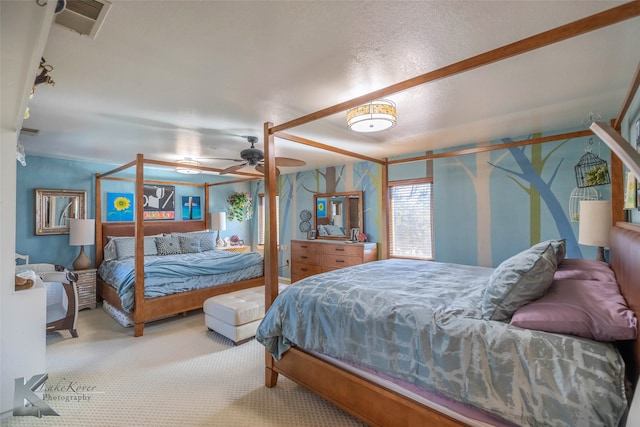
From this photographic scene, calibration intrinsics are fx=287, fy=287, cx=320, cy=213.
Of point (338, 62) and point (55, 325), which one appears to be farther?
point (55, 325)

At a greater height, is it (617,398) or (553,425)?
(617,398)

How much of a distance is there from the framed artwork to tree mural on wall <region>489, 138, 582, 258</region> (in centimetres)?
571

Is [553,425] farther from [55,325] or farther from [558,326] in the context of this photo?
[55,325]

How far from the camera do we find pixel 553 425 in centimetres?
110

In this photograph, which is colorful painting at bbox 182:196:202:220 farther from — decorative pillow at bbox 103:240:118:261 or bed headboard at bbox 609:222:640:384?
bed headboard at bbox 609:222:640:384

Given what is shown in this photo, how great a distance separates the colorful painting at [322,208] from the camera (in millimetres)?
5555

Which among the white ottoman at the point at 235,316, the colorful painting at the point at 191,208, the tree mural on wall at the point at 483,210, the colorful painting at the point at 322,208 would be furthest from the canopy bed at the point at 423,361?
the colorful painting at the point at 191,208

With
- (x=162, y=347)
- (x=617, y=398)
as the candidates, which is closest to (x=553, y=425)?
(x=617, y=398)

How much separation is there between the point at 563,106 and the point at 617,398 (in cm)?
245

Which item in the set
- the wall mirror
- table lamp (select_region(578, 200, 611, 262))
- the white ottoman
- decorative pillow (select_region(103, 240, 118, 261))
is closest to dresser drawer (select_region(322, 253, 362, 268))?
the wall mirror

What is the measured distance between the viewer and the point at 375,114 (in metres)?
2.25

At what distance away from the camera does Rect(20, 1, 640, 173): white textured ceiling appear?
53.7 inches

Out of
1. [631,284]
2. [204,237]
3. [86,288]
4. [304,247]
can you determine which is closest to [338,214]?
[304,247]

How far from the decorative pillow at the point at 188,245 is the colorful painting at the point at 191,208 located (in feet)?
2.93
